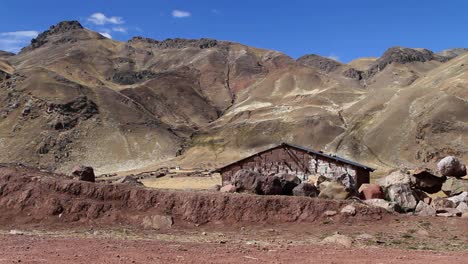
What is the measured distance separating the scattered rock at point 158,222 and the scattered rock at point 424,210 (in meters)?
14.0

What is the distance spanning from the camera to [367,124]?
12712cm

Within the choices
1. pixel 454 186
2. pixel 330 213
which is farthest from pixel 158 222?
pixel 454 186

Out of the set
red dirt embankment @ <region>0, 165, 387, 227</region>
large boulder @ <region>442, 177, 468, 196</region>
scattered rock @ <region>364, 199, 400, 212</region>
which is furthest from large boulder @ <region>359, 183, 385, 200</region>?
large boulder @ <region>442, 177, 468, 196</region>

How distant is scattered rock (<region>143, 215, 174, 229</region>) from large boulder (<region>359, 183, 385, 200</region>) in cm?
1360

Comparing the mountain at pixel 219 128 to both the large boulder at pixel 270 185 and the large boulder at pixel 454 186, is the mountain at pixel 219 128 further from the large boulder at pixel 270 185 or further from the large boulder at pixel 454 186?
the large boulder at pixel 270 185

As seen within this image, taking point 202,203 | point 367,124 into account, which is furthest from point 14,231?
point 367,124

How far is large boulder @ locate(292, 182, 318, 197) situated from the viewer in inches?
1228

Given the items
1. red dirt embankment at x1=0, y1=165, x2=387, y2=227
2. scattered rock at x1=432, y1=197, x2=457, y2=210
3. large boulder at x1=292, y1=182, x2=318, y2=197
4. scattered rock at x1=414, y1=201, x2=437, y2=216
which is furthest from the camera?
scattered rock at x1=432, y1=197, x2=457, y2=210

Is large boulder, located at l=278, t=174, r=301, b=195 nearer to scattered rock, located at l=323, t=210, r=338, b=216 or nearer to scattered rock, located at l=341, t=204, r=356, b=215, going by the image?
scattered rock, located at l=323, t=210, r=338, b=216

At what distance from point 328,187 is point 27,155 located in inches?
3919

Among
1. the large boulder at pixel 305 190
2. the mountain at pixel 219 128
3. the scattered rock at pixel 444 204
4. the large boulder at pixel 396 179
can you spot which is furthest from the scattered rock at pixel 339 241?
the mountain at pixel 219 128

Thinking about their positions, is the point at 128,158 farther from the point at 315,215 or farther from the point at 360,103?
the point at 315,215

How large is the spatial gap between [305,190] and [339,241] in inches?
387

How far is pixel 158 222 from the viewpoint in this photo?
26484 mm
